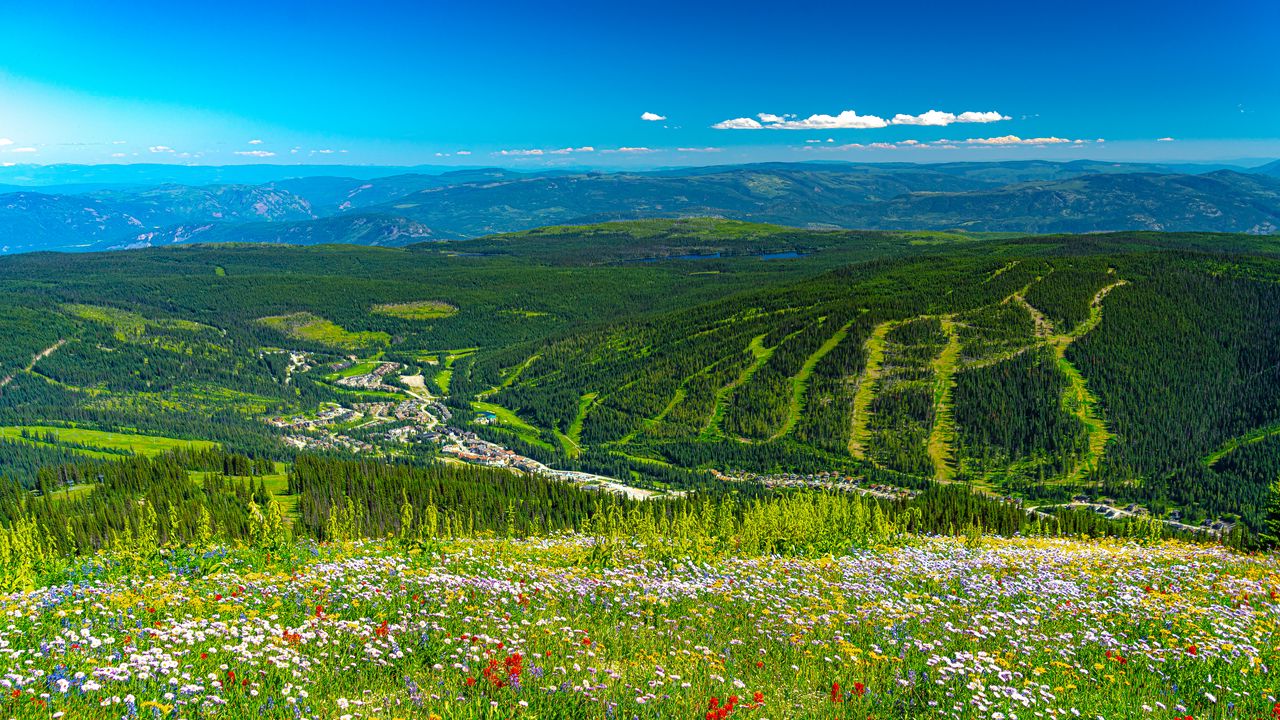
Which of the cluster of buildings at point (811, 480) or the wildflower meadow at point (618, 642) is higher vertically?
the wildflower meadow at point (618, 642)

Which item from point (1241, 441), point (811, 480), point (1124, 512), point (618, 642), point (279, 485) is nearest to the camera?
point (618, 642)

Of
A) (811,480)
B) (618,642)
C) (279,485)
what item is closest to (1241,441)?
(811,480)

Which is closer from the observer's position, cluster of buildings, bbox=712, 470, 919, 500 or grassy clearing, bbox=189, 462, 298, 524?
grassy clearing, bbox=189, 462, 298, 524

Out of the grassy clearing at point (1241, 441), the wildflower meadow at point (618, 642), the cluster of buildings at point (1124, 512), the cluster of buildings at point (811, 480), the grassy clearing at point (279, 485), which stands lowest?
the cluster of buildings at point (811, 480)

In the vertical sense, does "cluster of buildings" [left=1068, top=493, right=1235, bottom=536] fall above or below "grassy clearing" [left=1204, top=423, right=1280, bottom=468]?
below

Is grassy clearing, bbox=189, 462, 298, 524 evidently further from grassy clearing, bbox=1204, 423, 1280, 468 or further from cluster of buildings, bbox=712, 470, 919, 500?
grassy clearing, bbox=1204, 423, 1280, 468

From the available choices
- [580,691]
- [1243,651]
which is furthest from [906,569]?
[580,691]

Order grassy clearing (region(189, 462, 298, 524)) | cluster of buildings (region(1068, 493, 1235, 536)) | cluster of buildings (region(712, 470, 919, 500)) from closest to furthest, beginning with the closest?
1. grassy clearing (region(189, 462, 298, 524))
2. cluster of buildings (region(1068, 493, 1235, 536))
3. cluster of buildings (region(712, 470, 919, 500))

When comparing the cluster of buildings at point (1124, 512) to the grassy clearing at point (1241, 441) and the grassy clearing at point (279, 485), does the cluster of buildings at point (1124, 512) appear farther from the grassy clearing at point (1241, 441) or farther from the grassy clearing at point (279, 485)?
the grassy clearing at point (279, 485)

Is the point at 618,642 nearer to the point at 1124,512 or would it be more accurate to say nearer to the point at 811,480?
the point at 1124,512

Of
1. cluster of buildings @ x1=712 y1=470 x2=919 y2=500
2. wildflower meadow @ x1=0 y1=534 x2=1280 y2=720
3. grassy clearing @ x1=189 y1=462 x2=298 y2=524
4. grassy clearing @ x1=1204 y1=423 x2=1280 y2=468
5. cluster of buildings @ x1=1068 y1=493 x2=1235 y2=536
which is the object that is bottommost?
cluster of buildings @ x1=712 y1=470 x2=919 y2=500

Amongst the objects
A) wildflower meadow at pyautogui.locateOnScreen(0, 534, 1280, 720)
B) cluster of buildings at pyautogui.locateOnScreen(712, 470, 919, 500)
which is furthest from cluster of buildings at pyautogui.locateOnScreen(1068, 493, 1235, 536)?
wildflower meadow at pyautogui.locateOnScreen(0, 534, 1280, 720)

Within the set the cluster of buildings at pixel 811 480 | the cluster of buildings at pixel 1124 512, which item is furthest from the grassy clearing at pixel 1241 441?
the cluster of buildings at pixel 811 480
